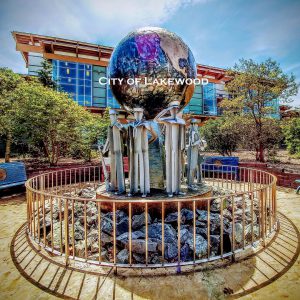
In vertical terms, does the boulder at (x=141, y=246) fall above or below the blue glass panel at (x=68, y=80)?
below

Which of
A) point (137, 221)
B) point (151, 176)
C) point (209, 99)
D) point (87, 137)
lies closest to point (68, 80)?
point (87, 137)

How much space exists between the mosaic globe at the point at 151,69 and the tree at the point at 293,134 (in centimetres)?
1081

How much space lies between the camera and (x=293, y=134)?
1334cm

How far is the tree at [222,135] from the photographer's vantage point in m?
15.0

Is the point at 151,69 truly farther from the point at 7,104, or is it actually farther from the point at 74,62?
the point at 74,62

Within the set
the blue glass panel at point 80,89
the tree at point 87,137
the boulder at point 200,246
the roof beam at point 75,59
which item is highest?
the roof beam at point 75,59

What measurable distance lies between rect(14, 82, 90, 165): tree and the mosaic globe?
6.31 m

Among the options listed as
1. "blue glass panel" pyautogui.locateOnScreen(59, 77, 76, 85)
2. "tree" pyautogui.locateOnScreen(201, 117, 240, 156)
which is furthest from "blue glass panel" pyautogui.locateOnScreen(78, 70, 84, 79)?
"tree" pyautogui.locateOnScreen(201, 117, 240, 156)

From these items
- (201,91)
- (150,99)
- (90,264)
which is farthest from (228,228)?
(201,91)

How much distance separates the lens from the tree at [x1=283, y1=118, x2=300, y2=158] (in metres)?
13.0

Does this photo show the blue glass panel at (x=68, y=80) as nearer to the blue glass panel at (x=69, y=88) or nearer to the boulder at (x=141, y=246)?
the blue glass panel at (x=69, y=88)

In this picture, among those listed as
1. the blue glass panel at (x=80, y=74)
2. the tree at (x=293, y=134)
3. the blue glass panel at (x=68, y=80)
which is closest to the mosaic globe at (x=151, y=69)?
the tree at (x=293, y=134)

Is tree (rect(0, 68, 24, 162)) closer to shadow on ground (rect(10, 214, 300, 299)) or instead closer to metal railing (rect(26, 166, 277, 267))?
metal railing (rect(26, 166, 277, 267))

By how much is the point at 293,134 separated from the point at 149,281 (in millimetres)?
14170
